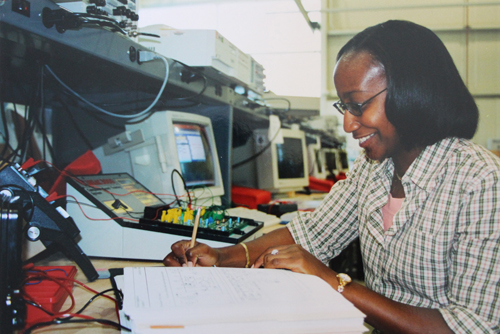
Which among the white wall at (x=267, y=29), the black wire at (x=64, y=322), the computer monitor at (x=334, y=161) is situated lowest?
the black wire at (x=64, y=322)

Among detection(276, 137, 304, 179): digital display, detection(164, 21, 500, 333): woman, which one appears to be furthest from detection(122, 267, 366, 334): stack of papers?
detection(276, 137, 304, 179): digital display

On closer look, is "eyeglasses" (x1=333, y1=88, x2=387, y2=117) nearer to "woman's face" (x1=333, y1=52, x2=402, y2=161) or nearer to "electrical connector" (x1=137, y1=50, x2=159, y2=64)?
"woman's face" (x1=333, y1=52, x2=402, y2=161)

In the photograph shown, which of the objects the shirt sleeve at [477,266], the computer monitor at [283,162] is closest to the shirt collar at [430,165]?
the shirt sleeve at [477,266]

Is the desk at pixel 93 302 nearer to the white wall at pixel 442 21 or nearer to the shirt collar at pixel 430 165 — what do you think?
the shirt collar at pixel 430 165

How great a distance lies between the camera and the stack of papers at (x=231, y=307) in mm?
484

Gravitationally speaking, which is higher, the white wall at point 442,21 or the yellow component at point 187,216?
the white wall at point 442,21

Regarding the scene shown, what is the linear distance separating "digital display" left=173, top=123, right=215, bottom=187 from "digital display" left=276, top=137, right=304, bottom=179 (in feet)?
3.12

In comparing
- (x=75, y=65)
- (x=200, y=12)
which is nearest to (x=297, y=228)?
(x=75, y=65)

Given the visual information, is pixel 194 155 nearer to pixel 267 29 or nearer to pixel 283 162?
pixel 267 29

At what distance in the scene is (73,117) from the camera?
4.80 feet

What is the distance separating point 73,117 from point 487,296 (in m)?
1.38

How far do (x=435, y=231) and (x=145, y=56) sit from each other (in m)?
0.87

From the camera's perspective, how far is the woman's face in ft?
2.83

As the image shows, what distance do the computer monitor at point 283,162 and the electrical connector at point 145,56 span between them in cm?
123
